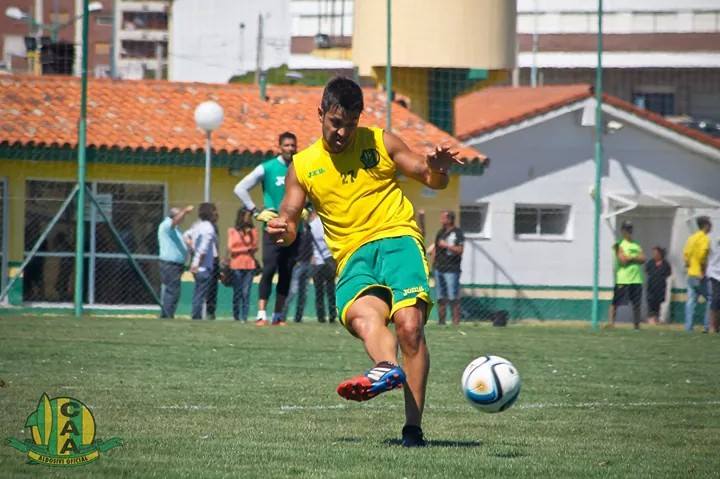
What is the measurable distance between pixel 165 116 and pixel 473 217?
7082 millimetres

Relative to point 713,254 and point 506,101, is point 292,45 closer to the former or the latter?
point 506,101

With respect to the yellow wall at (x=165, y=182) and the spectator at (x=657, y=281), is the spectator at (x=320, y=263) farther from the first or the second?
the spectator at (x=657, y=281)

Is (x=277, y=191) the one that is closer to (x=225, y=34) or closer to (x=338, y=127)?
(x=338, y=127)

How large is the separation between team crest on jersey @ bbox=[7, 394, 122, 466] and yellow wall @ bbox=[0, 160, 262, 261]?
15818mm

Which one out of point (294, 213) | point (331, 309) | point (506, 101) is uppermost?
point (506, 101)

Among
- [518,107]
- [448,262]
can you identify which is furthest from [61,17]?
[448,262]

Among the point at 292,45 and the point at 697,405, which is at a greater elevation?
the point at 292,45

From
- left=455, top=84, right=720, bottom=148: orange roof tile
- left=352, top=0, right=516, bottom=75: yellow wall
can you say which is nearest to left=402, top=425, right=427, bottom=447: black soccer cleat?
left=352, top=0, right=516, bottom=75: yellow wall

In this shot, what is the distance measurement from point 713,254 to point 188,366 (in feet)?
42.9

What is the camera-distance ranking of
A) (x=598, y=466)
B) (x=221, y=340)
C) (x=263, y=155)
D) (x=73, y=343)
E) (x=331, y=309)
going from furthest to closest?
(x=263, y=155), (x=331, y=309), (x=221, y=340), (x=73, y=343), (x=598, y=466)

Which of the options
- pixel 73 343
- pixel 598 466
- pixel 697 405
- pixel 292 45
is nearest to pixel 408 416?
pixel 598 466

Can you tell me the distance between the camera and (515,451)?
8086mm

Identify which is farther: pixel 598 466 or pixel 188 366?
pixel 188 366

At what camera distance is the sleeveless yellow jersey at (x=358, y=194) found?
8.50m
